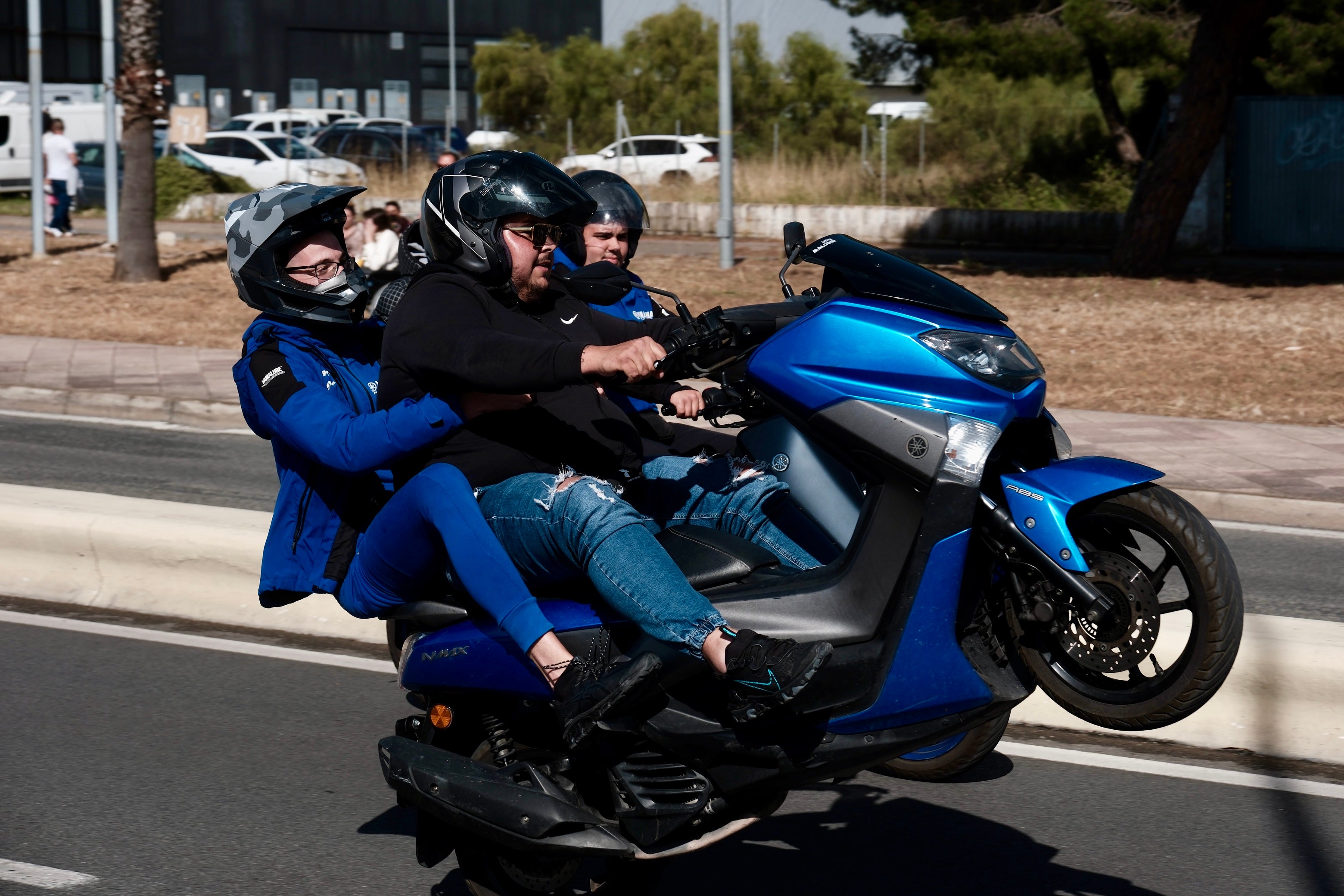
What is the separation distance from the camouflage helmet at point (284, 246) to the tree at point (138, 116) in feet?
46.3

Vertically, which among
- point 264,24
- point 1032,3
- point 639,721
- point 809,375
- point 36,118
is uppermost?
point 264,24

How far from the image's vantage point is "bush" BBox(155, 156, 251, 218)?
2636cm

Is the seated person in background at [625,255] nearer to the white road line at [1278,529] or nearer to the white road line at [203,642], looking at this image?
the white road line at [203,642]

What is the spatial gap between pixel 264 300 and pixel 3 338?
38.6 feet

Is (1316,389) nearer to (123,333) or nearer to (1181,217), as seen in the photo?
(1181,217)

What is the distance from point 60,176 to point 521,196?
70.0ft

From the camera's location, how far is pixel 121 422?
36.1 ft

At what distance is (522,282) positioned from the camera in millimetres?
3646

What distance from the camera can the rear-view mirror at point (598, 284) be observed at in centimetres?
350

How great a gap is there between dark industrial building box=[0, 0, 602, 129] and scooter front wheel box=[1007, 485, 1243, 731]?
162 feet

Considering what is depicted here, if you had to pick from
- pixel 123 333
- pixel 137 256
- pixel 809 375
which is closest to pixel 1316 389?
pixel 809 375

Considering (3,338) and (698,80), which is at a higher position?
(698,80)

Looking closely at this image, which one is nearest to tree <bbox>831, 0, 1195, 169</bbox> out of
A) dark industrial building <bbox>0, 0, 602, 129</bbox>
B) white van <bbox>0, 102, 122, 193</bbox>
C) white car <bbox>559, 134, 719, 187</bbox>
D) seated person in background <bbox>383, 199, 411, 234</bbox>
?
white car <bbox>559, 134, 719, 187</bbox>

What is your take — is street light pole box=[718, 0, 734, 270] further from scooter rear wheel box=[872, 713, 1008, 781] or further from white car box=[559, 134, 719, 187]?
scooter rear wheel box=[872, 713, 1008, 781]
